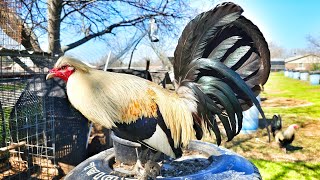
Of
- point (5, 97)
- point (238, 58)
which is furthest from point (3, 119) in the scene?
point (238, 58)

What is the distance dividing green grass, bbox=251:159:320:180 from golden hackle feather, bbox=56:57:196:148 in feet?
9.54

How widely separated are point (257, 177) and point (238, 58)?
887mm

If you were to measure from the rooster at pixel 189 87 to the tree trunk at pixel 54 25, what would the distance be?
13.8 ft

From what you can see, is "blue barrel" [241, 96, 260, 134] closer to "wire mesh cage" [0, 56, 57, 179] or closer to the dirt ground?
the dirt ground

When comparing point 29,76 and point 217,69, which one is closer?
point 217,69

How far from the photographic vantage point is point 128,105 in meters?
1.95

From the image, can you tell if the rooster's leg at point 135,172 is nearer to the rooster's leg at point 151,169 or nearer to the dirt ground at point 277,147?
the rooster's leg at point 151,169

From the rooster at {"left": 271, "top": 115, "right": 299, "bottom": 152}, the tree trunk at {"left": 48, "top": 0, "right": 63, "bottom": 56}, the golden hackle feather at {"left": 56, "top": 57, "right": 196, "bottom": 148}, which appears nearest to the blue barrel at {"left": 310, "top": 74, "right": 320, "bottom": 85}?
the rooster at {"left": 271, "top": 115, "right": 299, "bottom": 152}

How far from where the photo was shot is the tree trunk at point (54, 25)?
5.89 m

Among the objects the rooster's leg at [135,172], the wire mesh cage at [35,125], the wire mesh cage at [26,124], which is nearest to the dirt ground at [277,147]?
the wire mesh cage at [35,125]

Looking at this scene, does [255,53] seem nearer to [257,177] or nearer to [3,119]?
[257,177]

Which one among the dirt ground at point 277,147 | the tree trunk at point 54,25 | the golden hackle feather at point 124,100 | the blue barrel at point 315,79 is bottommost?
the dirt ground at point 277,147

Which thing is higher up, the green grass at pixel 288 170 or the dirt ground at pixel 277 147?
the dirt ground at pixel 277 147

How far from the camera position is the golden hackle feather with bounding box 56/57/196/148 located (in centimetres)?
186
